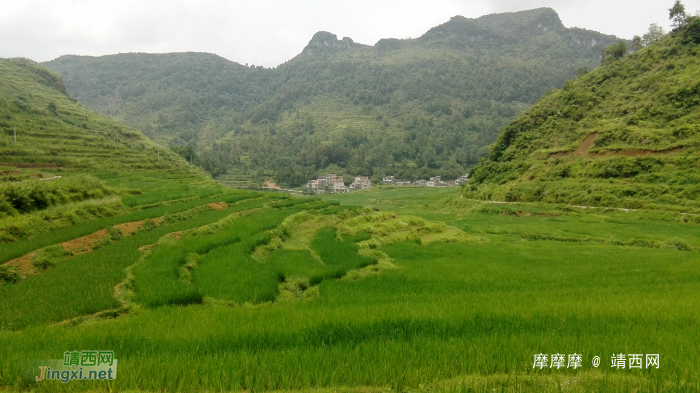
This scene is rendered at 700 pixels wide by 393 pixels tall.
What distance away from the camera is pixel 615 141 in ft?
106

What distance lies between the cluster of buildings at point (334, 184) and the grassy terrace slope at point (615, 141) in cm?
4271

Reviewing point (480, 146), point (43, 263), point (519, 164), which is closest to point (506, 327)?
point (43, 263)

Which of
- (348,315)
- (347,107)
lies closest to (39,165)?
(348,315)

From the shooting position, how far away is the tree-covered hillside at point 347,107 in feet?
334

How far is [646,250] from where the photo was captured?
14898 mm

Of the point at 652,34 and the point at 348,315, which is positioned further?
the point at 652,34

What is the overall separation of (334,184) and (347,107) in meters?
74.2

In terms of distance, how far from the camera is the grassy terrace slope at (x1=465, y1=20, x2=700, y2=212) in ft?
87.5

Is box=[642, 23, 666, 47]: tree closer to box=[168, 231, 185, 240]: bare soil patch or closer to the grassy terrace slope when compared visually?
the grassy terrace slope

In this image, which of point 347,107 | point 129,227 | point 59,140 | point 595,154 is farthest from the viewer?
point 347,107

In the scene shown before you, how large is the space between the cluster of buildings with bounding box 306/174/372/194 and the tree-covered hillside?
14.8ft

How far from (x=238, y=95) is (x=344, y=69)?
5862 cm

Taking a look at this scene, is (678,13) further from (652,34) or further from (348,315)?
(348,315)

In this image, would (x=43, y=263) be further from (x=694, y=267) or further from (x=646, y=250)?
(x=646, y=250)
